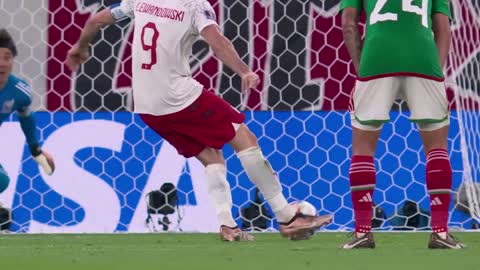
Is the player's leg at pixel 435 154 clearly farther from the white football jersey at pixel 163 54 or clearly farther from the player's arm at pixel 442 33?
the white football jersey at pixel 163 54

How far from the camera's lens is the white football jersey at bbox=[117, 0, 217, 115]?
6.13 metres

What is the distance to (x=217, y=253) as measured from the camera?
4766 mm

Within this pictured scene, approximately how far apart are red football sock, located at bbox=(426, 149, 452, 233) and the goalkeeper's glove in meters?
2.05

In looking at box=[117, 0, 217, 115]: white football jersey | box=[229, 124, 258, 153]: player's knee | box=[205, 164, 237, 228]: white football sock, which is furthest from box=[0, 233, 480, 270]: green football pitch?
box=[117, 0, 217, 115]: white football jersey

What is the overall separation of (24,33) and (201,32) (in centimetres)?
141

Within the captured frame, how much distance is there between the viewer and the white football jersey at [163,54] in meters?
6.13

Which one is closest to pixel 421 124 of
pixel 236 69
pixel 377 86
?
pixel 377 86

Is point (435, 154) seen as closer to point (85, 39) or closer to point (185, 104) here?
point (185, 104)

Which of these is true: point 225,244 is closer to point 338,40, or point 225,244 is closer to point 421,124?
point 421,124

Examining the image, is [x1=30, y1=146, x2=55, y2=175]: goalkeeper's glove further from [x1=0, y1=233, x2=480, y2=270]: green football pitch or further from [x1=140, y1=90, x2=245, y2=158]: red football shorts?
[x1=140, y1=90, x2=245, y2=158]: red football shorts

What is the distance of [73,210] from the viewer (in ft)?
22.7

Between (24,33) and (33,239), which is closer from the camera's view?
(33,239)

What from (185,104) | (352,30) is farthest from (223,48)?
(352,30)

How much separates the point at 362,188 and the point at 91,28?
1.78 metres
